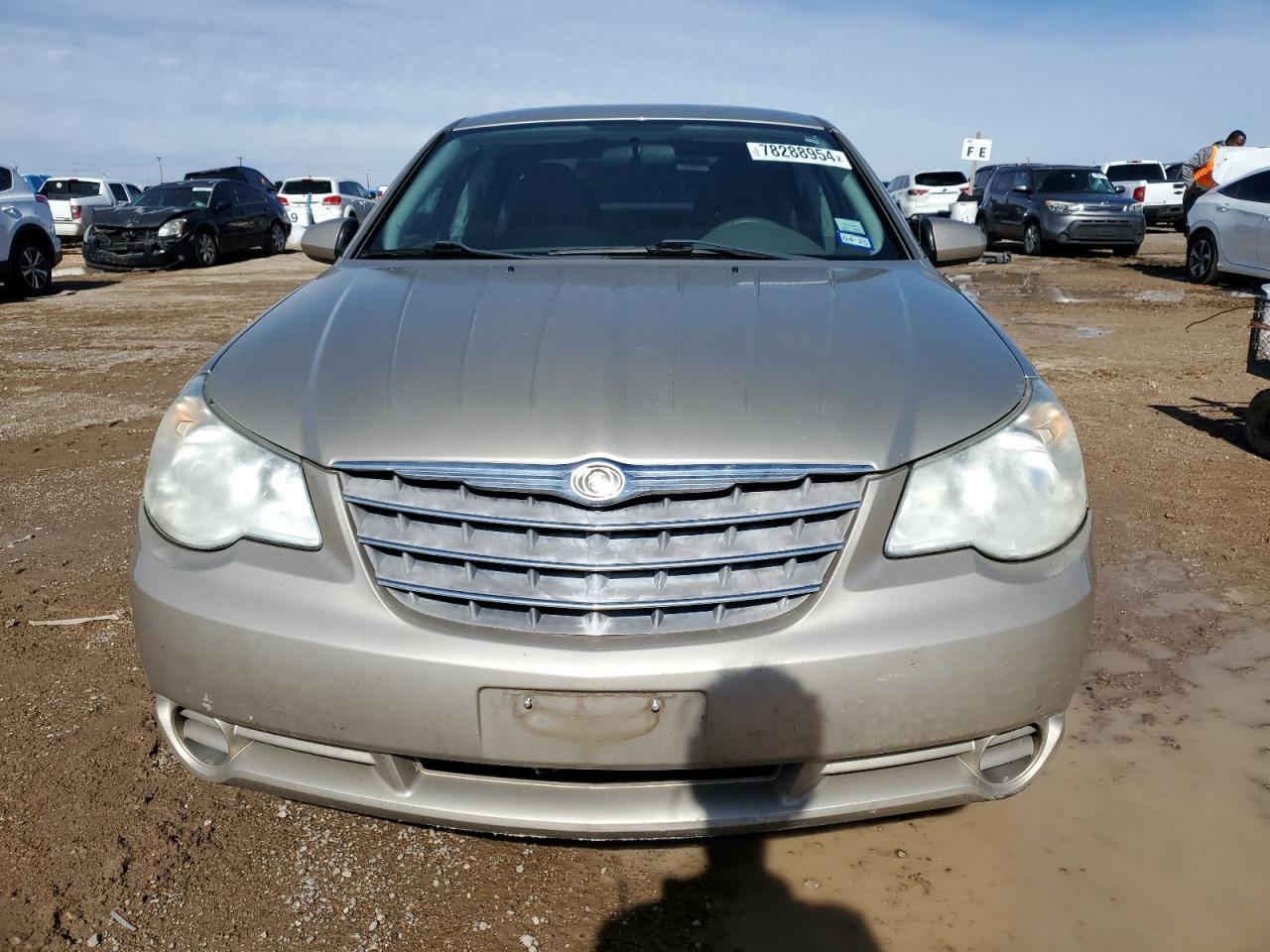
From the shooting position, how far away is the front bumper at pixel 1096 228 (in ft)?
58.8

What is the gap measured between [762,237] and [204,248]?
18188mm

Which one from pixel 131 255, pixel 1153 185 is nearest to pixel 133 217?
pixel 131 255

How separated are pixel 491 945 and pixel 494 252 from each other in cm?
174

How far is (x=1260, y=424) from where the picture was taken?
534cm

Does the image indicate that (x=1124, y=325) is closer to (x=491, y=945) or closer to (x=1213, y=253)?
(x=1213, y=253)

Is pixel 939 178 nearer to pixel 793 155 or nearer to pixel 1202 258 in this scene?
pixel 1202 258

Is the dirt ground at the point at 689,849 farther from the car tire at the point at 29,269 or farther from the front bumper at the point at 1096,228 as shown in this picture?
the front bumper at the point at 1096,228

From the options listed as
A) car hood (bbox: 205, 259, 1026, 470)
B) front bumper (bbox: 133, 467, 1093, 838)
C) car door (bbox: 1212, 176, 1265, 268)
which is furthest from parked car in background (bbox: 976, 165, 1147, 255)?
front bumper (bbox: 133, 467, 1093, 838)

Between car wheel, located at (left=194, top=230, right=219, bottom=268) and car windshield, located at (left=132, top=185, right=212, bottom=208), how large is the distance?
520 millimetres

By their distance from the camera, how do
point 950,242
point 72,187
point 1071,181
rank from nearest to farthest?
point 950,242 < point 1071,181 < point 72,187

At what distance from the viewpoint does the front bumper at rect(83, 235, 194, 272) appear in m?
17.7

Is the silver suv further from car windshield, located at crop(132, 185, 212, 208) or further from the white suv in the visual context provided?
car windshield, located at crop(132, 185, 212, 208)

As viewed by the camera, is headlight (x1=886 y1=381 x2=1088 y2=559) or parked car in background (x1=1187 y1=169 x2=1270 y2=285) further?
parked car in background (x1=1187 y1=169 x2=1270 y2=285)

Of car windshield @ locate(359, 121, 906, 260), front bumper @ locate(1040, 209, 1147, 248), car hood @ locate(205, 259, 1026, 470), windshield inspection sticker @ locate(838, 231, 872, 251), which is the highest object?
car windshield @ locate(359, 121, 906, 260)
